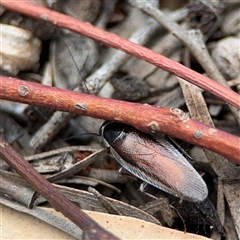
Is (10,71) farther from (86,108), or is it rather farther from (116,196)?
(116,196)

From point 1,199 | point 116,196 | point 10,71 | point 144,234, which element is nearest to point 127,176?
point 116,196

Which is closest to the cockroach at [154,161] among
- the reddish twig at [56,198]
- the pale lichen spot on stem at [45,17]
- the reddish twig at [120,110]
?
the reddish twig at [120,110]

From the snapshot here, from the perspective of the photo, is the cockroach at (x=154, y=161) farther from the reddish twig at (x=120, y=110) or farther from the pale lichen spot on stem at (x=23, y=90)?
the pale lichen spot on stem at (x=23, y=90)

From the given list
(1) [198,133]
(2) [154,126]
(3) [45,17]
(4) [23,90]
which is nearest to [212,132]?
(1) [198,133]

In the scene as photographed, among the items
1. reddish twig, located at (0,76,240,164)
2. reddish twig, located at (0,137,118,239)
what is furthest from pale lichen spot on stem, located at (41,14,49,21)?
reddish twig, located at (0,137,118,239)

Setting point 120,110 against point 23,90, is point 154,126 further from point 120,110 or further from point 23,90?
point 23,90
